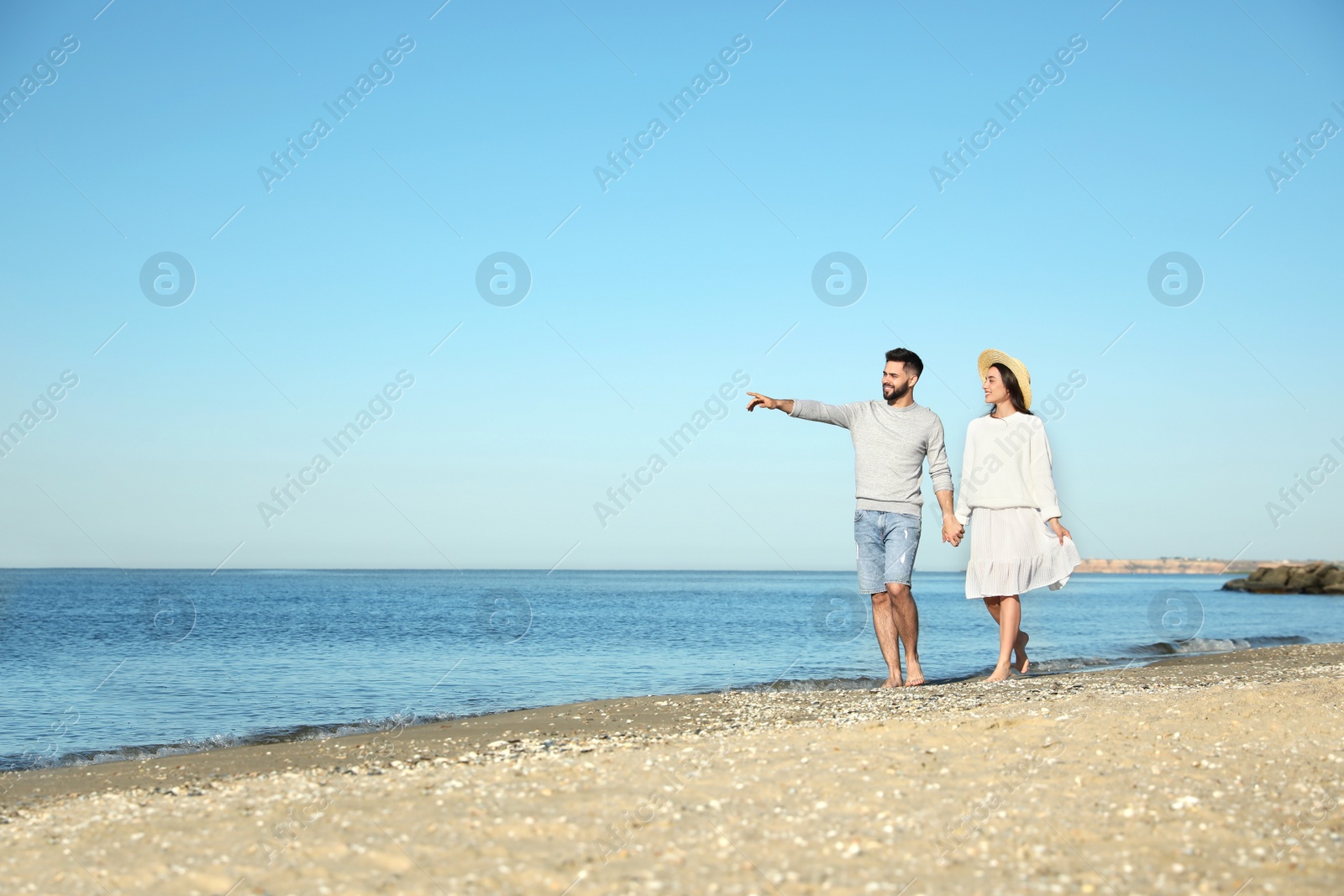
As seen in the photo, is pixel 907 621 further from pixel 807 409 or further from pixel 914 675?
pixel 807 409

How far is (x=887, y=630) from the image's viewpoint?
7949mm

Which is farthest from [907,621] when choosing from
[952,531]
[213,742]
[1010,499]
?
[213,742]

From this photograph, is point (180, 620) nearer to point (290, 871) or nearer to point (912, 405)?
point (912, 405)

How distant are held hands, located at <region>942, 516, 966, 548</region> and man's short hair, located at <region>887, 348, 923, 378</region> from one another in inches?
47.7

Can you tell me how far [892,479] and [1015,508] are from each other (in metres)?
1.03

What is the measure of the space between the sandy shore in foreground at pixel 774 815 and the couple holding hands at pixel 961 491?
1.78 metres

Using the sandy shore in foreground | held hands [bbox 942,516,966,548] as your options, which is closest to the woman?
held hands [bbox 942,516,966,548]

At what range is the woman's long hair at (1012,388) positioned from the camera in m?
7.80

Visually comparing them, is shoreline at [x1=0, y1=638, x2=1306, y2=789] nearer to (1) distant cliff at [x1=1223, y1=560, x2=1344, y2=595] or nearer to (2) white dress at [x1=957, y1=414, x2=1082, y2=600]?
(2) white dress at [x1=957, y1=414, x2=1082, y2=600]

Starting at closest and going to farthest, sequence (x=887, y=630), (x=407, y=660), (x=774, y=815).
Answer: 1. (x=774, y=815)
2. (x=887, y=630)
3. (x=407, y=660)

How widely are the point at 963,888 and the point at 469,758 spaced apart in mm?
3186

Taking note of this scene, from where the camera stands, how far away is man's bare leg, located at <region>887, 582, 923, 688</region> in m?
7.65

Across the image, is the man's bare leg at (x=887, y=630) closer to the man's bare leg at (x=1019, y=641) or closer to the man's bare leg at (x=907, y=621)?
the man's bare leg at (x=907, y=621)

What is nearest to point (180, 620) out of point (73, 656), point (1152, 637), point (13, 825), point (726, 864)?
point (73, 656)
